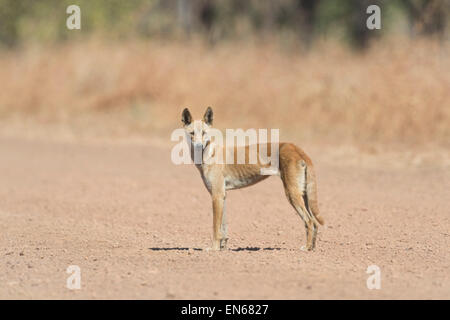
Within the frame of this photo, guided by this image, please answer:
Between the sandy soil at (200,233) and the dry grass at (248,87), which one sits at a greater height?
the dry grass at (248,87)

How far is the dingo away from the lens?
745cm

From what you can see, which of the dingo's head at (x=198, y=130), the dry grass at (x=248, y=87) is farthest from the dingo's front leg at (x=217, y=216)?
the dry grass at (x=248, y=87)

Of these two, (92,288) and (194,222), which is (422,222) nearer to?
(194,222)

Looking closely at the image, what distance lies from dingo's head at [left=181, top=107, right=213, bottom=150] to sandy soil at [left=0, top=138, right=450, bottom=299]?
1.06 metres

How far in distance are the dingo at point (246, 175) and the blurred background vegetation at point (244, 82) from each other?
7579 millimetres

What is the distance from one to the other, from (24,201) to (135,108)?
8899 millimetres

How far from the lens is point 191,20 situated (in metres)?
31.7

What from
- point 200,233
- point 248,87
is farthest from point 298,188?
point 248,87

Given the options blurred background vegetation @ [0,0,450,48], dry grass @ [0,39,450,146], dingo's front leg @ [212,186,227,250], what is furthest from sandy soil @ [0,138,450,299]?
blurred background vegetation @ [0,0,450,48]

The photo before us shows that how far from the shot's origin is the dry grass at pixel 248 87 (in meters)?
15.2

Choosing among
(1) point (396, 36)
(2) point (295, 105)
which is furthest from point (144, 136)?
(1) point (396, 36)

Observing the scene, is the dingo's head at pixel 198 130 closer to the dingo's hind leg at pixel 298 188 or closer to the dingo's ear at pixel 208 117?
the dingo's ear at pixel 208 117

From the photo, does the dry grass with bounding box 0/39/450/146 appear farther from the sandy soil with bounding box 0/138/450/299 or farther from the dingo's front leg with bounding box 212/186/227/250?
the dingo's front leg with bounding box 212/186/227/250

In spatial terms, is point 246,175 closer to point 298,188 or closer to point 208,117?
point 298,188
